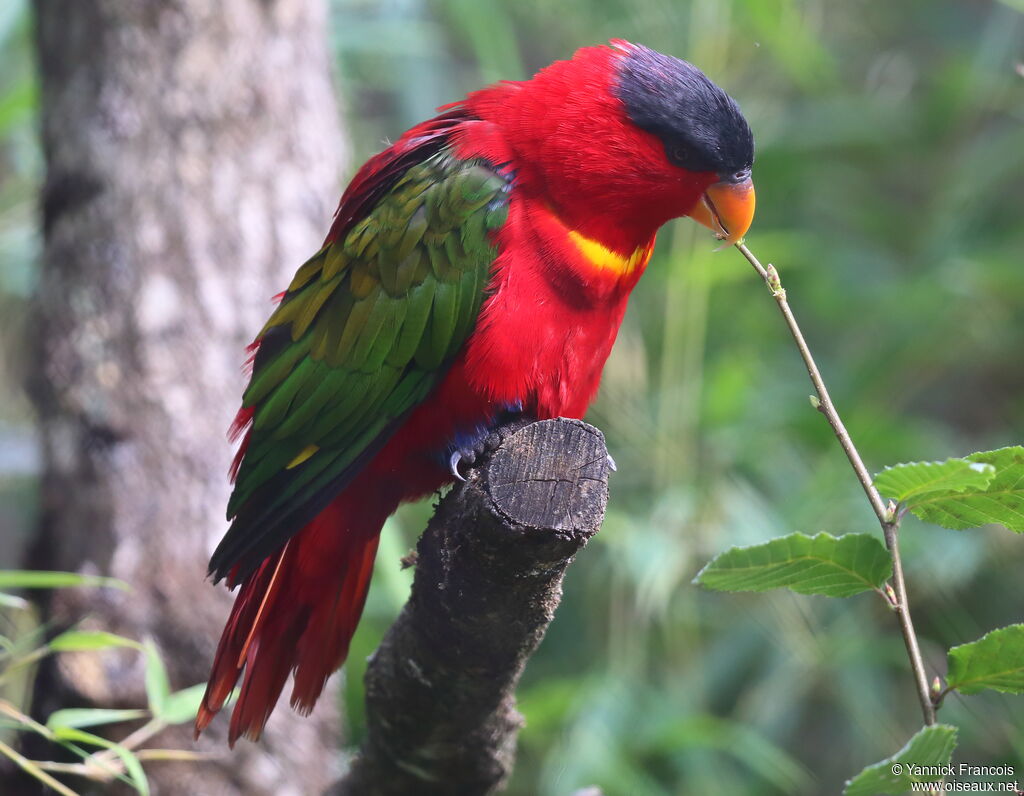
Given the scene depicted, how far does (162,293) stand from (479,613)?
146 centimetres

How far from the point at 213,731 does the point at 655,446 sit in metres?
1.85

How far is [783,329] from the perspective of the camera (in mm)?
5043

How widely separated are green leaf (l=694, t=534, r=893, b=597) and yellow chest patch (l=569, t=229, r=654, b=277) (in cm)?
78

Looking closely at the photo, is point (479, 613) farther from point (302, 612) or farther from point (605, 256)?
point (605, 256)

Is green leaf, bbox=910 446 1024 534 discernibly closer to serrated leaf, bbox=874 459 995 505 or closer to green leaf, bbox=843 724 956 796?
serrated leaf, bbox=874 459 995 505

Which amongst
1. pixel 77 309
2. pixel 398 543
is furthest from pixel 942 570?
pixel 77 309

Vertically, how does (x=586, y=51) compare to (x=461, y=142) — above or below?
above

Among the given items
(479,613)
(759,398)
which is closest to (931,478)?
(479,613)

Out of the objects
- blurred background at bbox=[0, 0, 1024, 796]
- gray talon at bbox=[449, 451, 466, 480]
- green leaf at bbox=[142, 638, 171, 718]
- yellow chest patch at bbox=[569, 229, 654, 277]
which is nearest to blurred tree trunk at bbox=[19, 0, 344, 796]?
blurred background at bbox=[0, 0, 1024, 796]

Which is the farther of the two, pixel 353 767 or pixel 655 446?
pixel 655 446

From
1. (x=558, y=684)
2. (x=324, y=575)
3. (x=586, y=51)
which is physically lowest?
(x=558, y=684)

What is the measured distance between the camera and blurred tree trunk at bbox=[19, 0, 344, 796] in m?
2.54

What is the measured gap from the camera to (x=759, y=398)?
400 cm

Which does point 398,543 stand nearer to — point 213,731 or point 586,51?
A: point 213,731
